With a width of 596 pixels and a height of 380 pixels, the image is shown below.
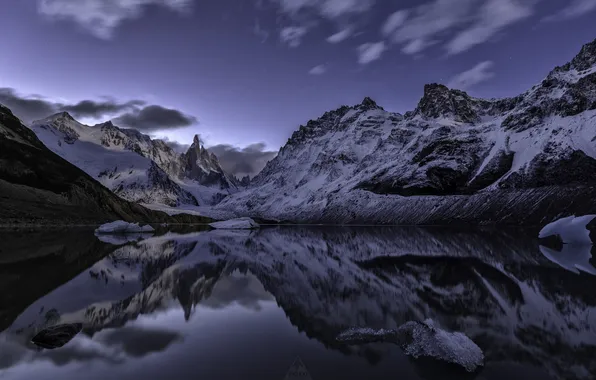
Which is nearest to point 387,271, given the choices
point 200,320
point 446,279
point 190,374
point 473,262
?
point 446,279

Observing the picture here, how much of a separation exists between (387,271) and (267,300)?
14727 millimetres

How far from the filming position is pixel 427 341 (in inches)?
572

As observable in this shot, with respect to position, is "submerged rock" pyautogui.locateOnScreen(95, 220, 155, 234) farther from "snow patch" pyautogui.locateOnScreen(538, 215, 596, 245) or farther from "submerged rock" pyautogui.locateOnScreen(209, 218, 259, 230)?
"snow patch" pyautogui.locateOnScreen(538, 215, 596, 245)

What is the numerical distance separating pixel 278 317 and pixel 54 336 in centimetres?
1032

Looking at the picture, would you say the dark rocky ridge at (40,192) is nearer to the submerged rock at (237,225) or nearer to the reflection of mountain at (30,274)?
the submerged rock at (237,225)

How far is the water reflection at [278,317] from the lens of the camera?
12.9 meters

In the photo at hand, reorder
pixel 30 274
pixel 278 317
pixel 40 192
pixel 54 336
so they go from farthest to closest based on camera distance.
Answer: pixel 40 192
pixel 30 274
pixel 278 317
pixel 54 336

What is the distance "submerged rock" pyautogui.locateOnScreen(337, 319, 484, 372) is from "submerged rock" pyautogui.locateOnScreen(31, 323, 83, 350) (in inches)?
459

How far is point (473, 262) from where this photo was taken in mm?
39688

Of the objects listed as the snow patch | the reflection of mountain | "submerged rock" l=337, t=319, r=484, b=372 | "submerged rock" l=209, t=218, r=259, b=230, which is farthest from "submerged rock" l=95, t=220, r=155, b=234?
the snow patch

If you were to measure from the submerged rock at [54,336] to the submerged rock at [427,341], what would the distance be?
1167 cm

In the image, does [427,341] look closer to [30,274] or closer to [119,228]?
[30,274]

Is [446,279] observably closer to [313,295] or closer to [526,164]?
[313,295]

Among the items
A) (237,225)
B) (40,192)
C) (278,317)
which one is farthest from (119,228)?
(278,317)
